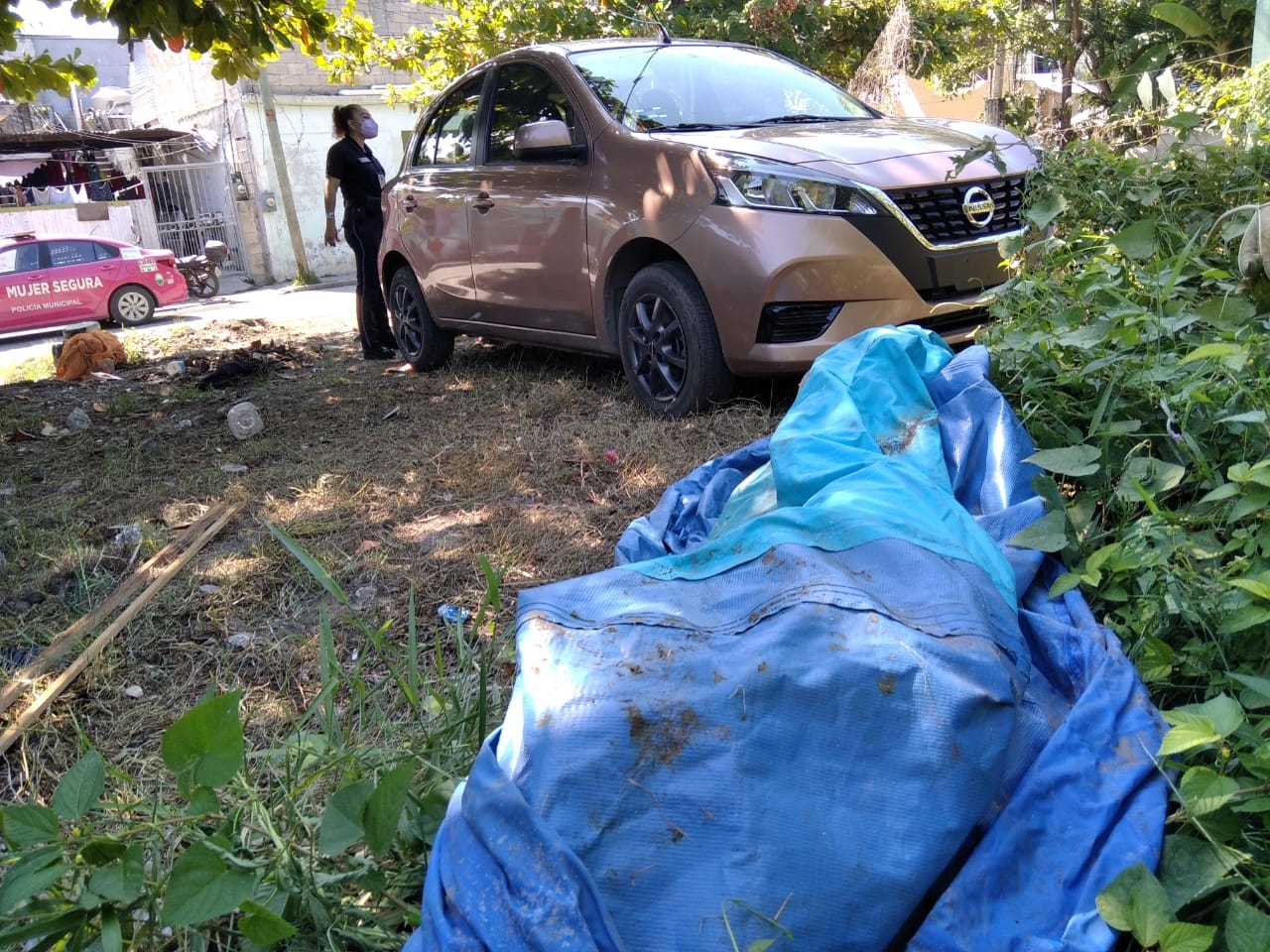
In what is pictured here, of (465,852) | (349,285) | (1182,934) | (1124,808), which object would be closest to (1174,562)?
(1124,808)

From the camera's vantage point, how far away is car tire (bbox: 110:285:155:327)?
15.3 m

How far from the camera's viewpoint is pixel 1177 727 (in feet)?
4.81

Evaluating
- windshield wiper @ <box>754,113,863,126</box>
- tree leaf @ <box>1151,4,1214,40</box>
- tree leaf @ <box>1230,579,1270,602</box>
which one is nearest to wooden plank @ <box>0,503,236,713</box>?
tree leaf @ <box>1230,579,1270,602</box>

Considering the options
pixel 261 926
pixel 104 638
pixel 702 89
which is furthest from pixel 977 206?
pixel 261 926

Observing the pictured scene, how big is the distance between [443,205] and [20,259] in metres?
12.0

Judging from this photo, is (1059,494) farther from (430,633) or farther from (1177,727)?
(430,633)

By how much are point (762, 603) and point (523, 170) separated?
13.0ft

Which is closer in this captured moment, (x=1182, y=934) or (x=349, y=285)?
(x=1182, y=934)

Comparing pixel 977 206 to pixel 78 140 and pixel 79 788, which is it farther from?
pixel 78 140

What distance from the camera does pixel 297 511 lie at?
158 inches

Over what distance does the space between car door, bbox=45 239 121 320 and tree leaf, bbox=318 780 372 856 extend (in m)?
15.7

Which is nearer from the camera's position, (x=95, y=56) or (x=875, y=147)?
(x=875, y=147)

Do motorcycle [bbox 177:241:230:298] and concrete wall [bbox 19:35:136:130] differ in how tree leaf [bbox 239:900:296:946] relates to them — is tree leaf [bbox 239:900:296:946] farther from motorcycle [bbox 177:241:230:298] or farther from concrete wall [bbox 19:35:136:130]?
concrete wall [bbox 19:35:136:130]

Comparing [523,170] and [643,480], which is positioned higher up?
[523,170]
